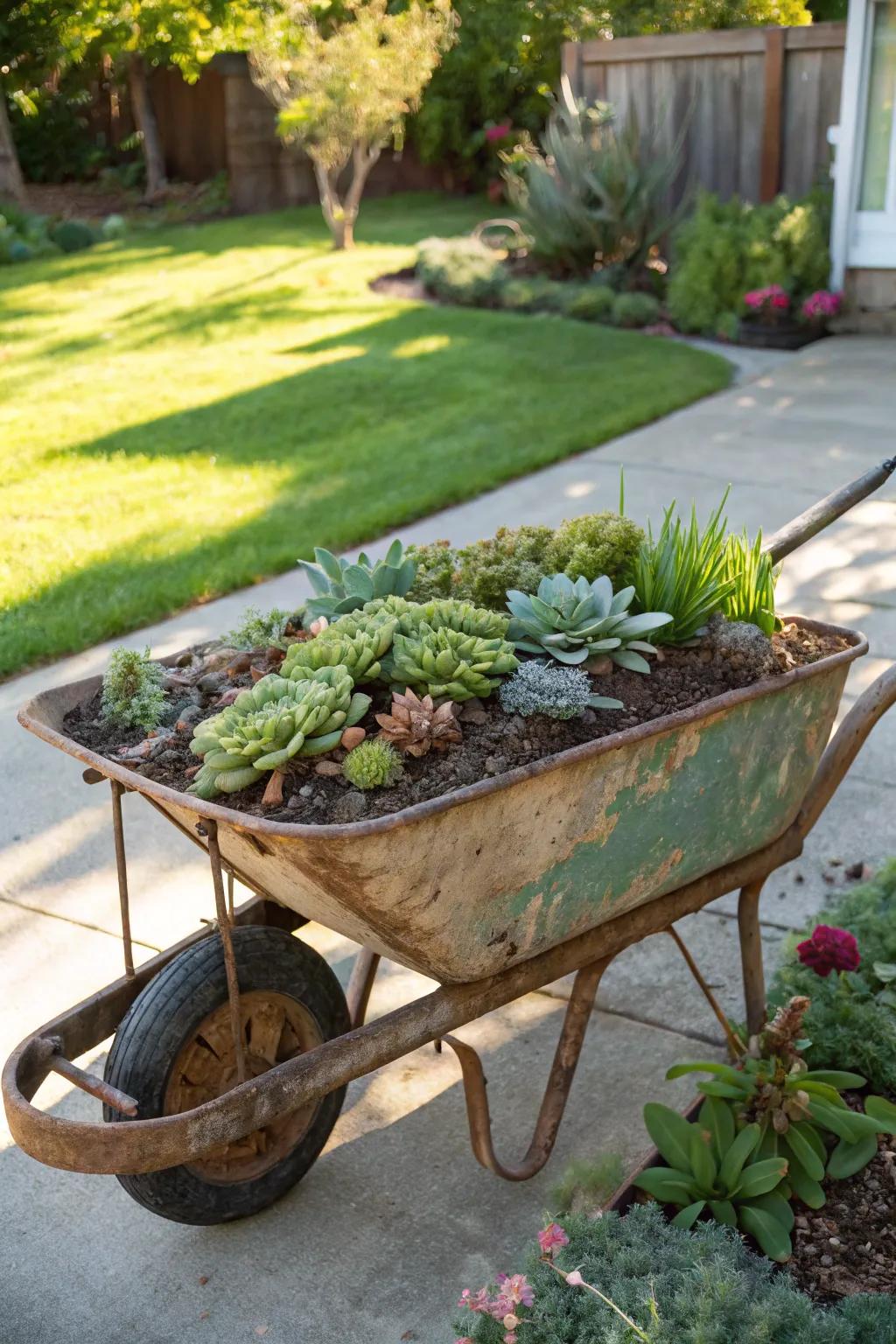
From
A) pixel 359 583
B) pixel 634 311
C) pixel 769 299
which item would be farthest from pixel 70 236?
pixel 359 583

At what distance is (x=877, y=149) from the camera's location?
8883 mm

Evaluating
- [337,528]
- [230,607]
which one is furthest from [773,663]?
[337,528]

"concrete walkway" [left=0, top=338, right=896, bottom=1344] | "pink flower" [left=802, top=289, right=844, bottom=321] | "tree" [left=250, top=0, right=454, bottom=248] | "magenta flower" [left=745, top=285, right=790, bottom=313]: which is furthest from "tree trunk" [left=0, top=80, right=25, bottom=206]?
"concrete walkway" [left=0, top=338, right=896, bottom=1344]

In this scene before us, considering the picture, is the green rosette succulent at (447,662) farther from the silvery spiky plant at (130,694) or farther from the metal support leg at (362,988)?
the metal support leg at (362,988)

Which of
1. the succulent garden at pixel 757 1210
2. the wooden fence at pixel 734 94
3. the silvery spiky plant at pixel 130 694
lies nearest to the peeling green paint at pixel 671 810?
the succulent garden at pixel 757 1210

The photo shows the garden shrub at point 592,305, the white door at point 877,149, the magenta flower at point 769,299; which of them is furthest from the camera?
the garden shrub at point 592,305

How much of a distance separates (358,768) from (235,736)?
18cm

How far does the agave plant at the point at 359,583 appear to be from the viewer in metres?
2.30

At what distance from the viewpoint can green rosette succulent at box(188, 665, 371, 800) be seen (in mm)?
1883

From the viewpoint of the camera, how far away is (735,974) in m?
2.93

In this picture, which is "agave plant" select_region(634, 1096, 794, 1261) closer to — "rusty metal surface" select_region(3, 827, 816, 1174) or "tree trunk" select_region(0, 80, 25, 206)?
"rusty metal surface" select_region(3, 827, 816, 1174)

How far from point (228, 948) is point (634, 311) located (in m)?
7.92

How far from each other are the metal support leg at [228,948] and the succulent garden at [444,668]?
0.06 m

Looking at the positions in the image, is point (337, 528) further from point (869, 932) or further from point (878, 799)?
point (869, 932)
